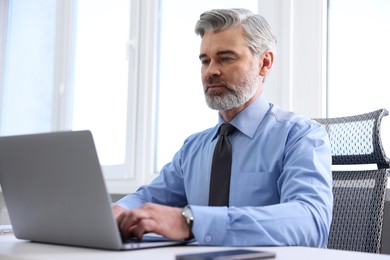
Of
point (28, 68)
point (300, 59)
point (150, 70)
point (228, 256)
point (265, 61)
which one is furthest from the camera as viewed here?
point (28, 68)

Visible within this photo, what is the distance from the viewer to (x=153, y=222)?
1082mm

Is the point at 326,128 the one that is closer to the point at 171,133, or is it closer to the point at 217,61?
the point at 217,61

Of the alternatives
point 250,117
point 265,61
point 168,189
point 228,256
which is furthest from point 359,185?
point 228,256

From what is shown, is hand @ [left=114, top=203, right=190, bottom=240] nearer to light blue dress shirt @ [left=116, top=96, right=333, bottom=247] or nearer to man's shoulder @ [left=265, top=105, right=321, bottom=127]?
light blue dress shirt @ [left=116, top=96, right=333, bottom=247]

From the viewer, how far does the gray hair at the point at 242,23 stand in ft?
5.69

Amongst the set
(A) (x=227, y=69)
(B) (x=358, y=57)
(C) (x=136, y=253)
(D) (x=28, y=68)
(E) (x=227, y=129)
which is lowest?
(C) (x=136, y=253)

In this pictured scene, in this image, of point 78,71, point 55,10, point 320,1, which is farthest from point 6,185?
point 55,10

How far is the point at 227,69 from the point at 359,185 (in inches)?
20.9

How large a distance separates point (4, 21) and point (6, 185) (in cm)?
337

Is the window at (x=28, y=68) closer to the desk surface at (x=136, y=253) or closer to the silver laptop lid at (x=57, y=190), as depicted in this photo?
the silver laptop lid at (x=57, y=190)

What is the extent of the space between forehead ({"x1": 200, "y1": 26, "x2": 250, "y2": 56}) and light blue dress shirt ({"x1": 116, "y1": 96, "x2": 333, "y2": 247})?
18 centimetres

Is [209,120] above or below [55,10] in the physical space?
below

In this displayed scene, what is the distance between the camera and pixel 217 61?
1.74 m

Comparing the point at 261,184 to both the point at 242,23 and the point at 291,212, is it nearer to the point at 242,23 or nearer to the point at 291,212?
the point at 291,212
